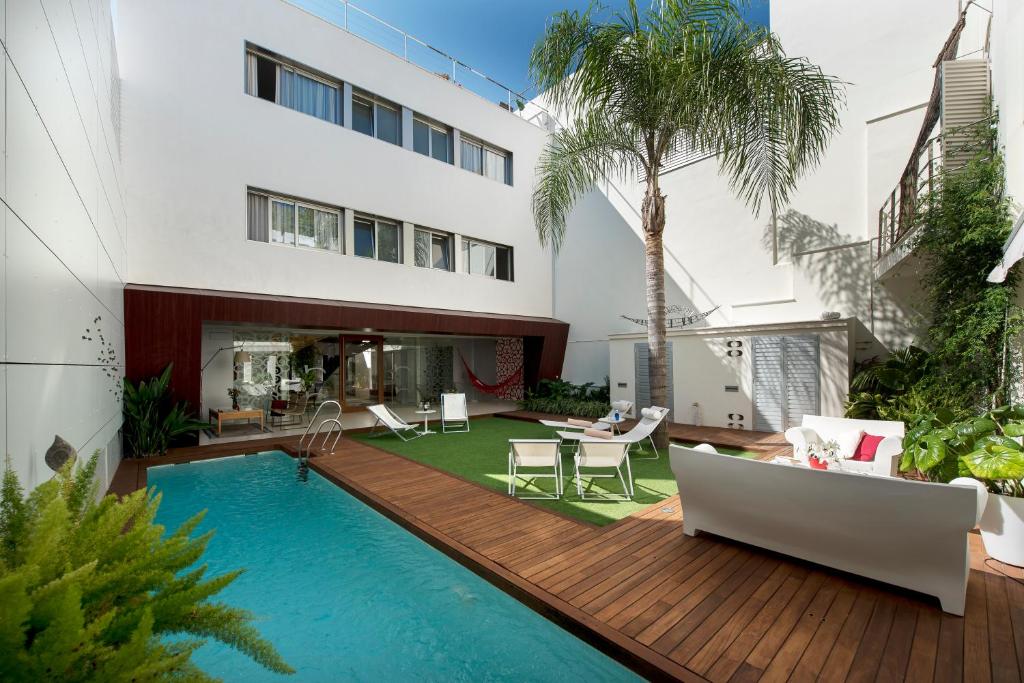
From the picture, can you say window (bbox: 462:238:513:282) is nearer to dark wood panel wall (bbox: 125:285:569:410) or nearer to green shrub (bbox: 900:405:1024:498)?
dark wood panel wall (bbox: 125:285:569:410)

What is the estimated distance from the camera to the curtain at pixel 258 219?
9.43 meters

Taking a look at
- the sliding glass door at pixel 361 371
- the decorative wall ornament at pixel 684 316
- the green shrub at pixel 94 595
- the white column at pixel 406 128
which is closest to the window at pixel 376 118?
the white column at pixel 406 128

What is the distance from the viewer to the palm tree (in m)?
6.55

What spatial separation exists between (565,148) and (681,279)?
5.58 metres

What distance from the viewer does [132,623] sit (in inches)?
51.9

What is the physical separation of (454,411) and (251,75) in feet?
27.4

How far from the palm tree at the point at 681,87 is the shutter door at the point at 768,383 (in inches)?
125

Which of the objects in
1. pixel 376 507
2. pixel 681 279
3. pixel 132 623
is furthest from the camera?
pixel 681 279

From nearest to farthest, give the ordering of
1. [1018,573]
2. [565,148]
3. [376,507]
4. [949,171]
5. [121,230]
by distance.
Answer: [1018,573], [376,507], [949,171], [121,230], [565,148]

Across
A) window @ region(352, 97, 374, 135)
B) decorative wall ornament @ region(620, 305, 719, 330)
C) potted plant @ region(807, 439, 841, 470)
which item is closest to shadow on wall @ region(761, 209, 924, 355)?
decorative wall ornament @ region(620, 305, 719, 330)

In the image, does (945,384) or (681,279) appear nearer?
(945,384)

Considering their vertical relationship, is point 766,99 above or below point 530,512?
above

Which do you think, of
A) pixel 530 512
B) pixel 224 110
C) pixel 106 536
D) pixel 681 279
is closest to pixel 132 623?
pixel 106 536

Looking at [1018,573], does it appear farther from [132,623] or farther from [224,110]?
[224,110]
